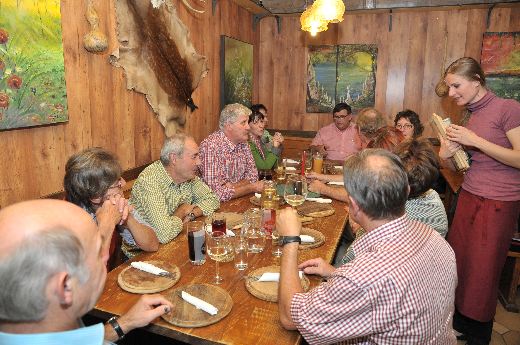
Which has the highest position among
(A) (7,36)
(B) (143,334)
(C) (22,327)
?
(A) (7,36)

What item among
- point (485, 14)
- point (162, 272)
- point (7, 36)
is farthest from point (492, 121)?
point (485, 14)

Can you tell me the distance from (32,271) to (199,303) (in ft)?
2.22

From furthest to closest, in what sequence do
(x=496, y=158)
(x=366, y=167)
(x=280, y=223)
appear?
(x=496, y=158) < (x=280, y=223) < (x=366, y=167)

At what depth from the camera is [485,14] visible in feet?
15.8

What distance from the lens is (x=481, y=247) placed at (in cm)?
238

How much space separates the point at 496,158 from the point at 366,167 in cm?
145

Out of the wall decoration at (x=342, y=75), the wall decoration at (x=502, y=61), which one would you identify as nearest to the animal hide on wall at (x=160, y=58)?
the wall decoration at (x=342, y=75)

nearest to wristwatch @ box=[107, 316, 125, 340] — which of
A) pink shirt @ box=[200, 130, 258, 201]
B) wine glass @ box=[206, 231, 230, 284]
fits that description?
wine glass @ box=[206, 231, 230, 284]

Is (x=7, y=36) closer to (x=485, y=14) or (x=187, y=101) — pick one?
(x=187, y=101)

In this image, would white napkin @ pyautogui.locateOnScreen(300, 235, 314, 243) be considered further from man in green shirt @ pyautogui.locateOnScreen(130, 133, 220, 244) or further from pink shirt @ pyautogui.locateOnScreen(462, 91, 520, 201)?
pink shirt @ pyautogui.locateOnScreen(462, 91, 520, 201)

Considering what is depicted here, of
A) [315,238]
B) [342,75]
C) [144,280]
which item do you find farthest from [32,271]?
[342,75]

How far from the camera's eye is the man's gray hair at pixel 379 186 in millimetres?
1226

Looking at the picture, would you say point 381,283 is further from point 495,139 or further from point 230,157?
point 230,157

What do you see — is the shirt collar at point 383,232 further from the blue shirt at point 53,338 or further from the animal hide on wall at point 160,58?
the animal hide on wall at point 160,58
